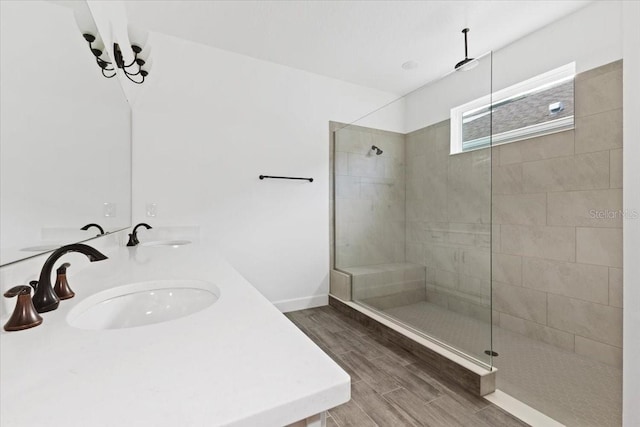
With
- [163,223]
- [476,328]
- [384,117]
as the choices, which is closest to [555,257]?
[476,328]

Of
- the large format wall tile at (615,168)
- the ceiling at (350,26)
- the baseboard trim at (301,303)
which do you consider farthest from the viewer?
the baseboard trim at (301,303)

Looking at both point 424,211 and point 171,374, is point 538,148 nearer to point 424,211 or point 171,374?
point 424,211

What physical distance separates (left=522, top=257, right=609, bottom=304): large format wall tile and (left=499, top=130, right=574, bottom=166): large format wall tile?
0.82m

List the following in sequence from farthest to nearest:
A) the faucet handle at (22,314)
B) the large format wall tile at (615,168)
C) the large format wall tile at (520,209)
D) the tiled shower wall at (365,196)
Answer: the tiled shower wall at (365,196)
the large format wall tile at (520,209)
the large format wall tile at (615,168)
the faucet handle at (22,314)

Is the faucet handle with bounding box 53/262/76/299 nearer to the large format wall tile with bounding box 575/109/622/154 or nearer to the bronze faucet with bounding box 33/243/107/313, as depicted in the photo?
the bronze faucet with bounding box 33/243/107/313

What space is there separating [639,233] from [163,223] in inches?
109

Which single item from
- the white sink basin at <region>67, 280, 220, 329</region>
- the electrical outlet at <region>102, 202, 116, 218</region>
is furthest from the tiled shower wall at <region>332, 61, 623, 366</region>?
the electrical outlet at <region>102, 202, 116, 218</region>

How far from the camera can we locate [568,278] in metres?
2.03

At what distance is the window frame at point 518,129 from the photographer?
2021 millimetres

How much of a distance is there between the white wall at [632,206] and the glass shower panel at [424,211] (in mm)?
621

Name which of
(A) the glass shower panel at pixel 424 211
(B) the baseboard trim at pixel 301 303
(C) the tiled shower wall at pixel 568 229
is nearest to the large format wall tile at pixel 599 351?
(C) the tiled shower wall at pixel 568 229

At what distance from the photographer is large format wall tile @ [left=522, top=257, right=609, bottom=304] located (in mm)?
1869

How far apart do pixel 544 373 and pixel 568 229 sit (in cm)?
102

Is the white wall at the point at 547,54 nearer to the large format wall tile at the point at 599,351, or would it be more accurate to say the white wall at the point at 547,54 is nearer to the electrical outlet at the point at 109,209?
the large format wall tile at the point at 599,351
